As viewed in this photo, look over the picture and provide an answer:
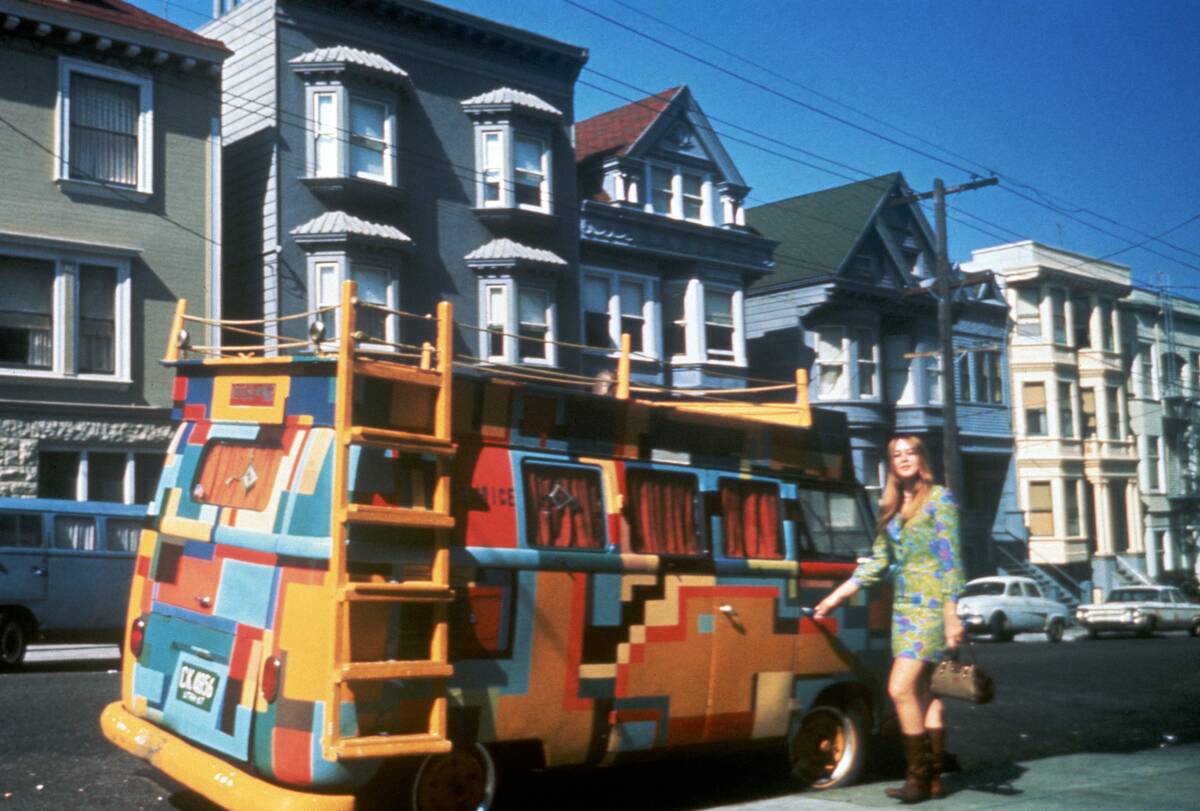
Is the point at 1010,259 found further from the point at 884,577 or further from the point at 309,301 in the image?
the point at 884,577

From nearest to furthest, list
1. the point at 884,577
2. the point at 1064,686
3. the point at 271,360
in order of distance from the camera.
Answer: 1. the point at 271,360
2. the point at 884,577
3. the point at 1064,686

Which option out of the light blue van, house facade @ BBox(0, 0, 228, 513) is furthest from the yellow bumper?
house facade @ BBox(0, 0, 228, 513)

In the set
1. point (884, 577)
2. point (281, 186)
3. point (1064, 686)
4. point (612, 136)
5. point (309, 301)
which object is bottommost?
point (1064, 686)

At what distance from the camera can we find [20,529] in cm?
1614

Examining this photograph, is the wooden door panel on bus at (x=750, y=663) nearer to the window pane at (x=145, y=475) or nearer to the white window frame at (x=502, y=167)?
the window pane at (x=145, y=475)

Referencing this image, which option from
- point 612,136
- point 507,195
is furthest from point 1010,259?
point 507,195

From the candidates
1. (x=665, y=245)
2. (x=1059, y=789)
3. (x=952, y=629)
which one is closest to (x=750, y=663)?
(x=952, y=629)

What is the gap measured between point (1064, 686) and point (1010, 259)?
104 feet

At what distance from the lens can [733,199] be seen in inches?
1312

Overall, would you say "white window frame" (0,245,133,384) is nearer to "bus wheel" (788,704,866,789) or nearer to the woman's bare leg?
"bus wheel" (788,704,866,789)

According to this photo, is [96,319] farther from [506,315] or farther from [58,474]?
[506,315]

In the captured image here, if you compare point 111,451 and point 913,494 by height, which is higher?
point 111,451

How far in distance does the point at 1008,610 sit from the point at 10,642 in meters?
21.5

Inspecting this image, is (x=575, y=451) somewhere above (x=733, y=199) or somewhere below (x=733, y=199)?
below
